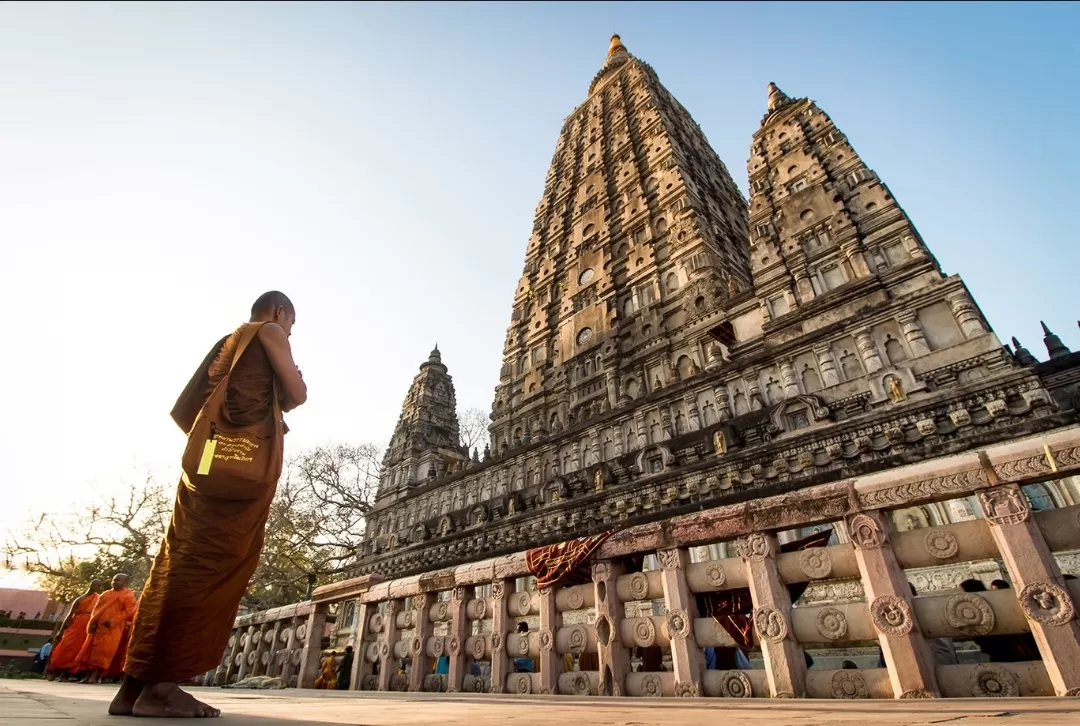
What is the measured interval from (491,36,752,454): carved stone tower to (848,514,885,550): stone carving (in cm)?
1421

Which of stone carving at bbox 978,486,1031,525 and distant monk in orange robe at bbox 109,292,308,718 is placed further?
stone carving at bbox 978,486,1031,525

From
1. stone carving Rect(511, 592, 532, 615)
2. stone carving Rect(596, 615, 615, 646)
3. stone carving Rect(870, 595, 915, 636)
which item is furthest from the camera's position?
stone carving Rect(511, 592, 532, 615)

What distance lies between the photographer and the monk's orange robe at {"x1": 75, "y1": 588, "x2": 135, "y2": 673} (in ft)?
27.1

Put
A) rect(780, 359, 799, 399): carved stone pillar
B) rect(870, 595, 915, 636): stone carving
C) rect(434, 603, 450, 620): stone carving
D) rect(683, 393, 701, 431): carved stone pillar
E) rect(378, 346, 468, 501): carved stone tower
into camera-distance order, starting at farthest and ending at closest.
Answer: rect(378, 346, 468, 501): carved stone tower, rect(683, 393, 701, 431): carved stone pillar, rect(780, 359, 799, 399): carved stone pillar, rect(434, 603, 450, 620): stone carving, rect(870, 595, 915, 636): stone carving

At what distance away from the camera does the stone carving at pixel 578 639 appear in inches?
185

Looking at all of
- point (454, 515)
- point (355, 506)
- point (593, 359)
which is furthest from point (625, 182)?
point (355, 506)

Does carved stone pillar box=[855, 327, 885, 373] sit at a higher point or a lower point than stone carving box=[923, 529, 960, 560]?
higher

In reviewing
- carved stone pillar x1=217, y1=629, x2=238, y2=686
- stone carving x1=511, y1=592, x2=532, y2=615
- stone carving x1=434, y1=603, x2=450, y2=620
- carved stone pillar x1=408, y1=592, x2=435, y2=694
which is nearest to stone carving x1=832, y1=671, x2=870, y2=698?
stone carving x1=511, y1=592, x2=532, y2=615

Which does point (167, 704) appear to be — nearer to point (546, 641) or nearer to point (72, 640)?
point (546, 641)

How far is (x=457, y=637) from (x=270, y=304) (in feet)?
14.0

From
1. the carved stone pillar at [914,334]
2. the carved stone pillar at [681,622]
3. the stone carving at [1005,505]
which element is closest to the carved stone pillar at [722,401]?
the carved stone pillar at [914,334]

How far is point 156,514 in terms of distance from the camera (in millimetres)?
28875

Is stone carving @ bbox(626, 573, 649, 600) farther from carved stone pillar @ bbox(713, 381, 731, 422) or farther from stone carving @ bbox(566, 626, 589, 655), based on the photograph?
carved stone pillar @ bbox(713, 381, 731, 422)

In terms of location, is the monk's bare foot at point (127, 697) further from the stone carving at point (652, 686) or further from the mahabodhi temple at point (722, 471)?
the stone carving at point (652, 686)
